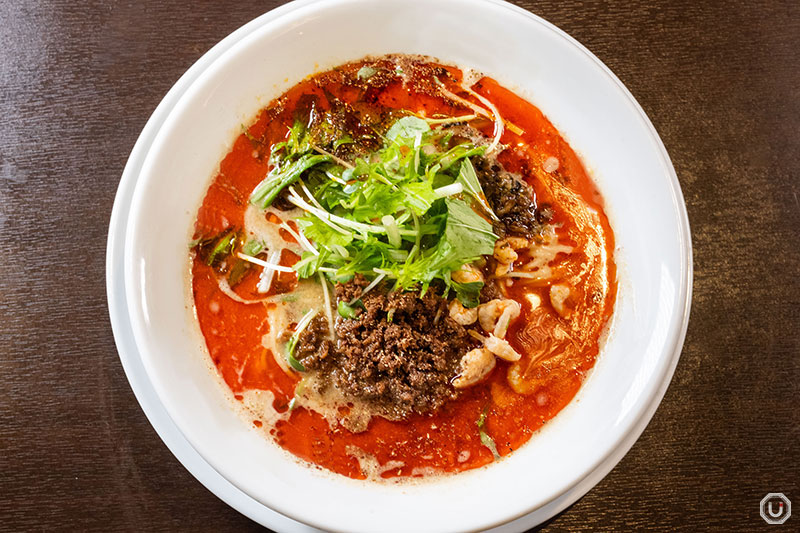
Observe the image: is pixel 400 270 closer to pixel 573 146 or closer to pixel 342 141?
pixel 342 141

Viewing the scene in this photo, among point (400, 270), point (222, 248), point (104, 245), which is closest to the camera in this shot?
point (400, 270)

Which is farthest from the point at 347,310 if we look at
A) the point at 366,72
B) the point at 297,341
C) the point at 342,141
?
the point at 366,72

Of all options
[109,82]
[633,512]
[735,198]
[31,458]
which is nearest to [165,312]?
[31,458]

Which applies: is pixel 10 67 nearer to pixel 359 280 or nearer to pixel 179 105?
pixel 179 105

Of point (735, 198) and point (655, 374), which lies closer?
point (655, 374)

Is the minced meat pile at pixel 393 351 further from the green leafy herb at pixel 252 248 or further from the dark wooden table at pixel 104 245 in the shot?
the dark wooden table at pixel 104 245

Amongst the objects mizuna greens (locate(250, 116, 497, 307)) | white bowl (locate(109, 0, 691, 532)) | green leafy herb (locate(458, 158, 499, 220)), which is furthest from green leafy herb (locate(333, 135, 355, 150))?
green leafy herb (locate(458, 158, 499, 220))

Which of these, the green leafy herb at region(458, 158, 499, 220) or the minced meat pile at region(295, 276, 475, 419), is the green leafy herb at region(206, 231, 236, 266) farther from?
the green leafy herb at region(458, 158, 499, 220)

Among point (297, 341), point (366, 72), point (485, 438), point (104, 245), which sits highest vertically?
point (366, 72)

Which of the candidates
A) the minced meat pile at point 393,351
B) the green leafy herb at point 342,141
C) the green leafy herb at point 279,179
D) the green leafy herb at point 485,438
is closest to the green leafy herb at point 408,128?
the green leafy herb at point 342,141
